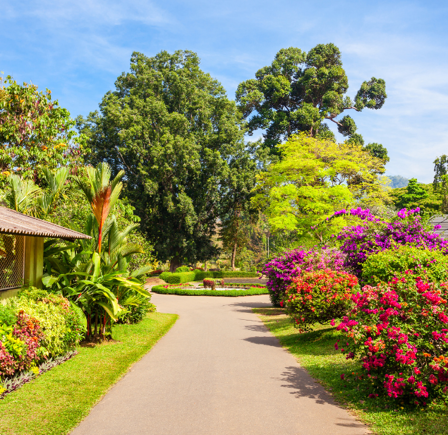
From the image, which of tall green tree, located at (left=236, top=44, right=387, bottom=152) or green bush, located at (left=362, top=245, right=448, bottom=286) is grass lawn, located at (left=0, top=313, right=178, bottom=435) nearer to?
green bush, located at (left=362, top=245, right=448, bottom=286)

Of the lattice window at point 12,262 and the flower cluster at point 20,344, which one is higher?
the lattice window at point 12,262

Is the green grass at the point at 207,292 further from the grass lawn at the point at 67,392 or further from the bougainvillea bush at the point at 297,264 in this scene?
the grass lawn at the point at 67,392

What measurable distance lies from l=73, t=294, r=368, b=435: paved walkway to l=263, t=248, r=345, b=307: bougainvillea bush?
14.2ft

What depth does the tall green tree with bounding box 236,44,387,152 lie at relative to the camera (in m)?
47.0

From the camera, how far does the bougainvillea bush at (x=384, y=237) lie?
1207 centimetres

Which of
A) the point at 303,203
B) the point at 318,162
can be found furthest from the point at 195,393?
the point at 318,162

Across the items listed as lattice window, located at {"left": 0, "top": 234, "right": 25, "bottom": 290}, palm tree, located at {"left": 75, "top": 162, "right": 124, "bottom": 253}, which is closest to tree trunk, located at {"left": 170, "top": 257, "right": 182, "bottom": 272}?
palm tree, located at {"left": 75, "top": 162, "right": 124, "bottom": 253}

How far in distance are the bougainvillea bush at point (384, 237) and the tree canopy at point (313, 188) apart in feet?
30.8

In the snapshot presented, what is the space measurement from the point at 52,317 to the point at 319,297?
685 centimetres

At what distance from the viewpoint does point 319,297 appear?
10.9 m

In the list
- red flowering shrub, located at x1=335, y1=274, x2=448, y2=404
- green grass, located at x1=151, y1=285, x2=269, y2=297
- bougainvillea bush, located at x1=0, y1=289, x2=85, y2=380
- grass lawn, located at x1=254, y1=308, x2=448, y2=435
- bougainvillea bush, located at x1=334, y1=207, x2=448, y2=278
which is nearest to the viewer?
grass lawn, located at x1=254, y1=308, x2=448, y2=435

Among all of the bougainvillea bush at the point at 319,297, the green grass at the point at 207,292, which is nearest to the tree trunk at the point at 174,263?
the green grass at the point at 207,292

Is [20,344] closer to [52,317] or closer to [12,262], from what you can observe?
[52,317]

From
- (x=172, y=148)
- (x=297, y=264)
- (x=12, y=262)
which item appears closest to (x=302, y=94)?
(x=172, y=148)
